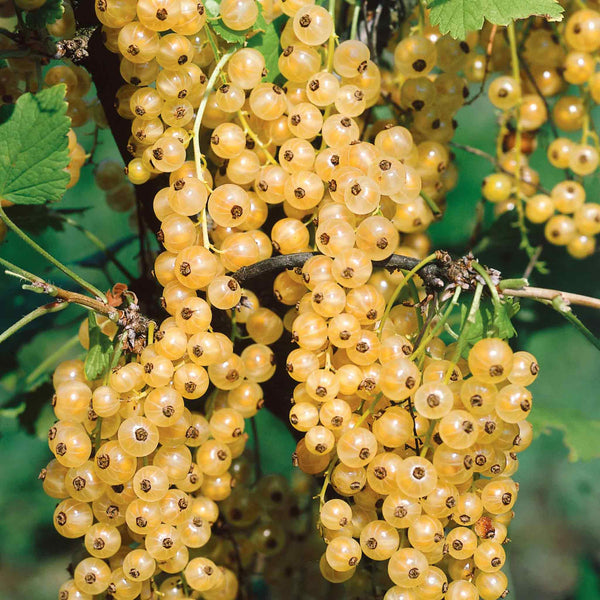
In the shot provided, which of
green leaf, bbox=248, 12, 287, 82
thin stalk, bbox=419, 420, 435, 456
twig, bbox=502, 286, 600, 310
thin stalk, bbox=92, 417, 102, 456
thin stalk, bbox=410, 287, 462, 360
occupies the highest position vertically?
green leaf, bbox=248, 12, 287, 82

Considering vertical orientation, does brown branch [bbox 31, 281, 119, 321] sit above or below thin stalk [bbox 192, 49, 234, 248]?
below

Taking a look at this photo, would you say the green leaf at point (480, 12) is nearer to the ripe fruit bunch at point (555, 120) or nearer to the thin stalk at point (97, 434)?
the ripe fruit bunch at point (555, 120)

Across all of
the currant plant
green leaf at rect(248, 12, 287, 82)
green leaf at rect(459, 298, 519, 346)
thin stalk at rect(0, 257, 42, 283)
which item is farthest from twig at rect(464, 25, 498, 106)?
thin stalk at rect(0, 257, 42, 283)

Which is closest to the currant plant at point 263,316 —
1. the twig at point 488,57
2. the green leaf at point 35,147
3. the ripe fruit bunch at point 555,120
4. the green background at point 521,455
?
the green leaf at point 35,147

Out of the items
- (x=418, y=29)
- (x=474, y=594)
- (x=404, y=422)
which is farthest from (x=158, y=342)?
(x=418, y=29)

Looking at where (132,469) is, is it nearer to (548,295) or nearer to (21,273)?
(21,273)

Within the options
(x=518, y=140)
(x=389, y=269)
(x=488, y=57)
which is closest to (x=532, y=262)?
(x=518, y=140)

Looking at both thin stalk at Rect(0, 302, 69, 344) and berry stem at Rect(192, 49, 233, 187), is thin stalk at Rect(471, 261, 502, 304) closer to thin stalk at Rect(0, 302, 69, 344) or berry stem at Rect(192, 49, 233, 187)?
berry stem at Rect(192, 49, 233, 187)
